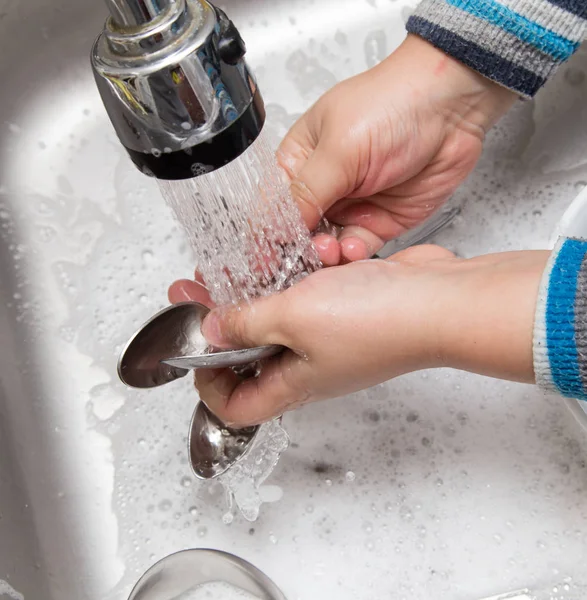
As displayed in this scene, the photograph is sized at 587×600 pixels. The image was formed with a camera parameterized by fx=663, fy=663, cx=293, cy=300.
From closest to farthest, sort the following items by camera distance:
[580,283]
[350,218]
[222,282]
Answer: [580,283], [222,282], [350,218]

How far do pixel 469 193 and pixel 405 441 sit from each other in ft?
0.84

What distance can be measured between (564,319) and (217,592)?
34 centimetres

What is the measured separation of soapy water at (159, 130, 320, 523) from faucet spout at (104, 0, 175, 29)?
119 millimetres

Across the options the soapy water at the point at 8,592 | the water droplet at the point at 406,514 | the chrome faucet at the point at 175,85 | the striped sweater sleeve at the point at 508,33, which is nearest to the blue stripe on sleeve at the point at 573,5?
the striped sweater sleeve at the point at 508,33

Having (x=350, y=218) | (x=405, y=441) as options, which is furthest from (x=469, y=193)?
(x=405, y=441)

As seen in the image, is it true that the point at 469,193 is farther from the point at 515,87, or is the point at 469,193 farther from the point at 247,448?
the point at 247,448

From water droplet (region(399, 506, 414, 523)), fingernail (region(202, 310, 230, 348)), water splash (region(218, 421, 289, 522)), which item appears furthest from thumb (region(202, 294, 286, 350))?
water droplet (region(399, 506, 414, 523))

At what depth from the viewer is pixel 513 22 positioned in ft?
1.57

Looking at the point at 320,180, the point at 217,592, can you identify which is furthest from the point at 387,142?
the point at 217,592

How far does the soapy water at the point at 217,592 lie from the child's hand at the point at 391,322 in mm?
162

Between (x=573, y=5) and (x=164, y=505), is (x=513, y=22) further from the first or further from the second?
(x=164, y=505)

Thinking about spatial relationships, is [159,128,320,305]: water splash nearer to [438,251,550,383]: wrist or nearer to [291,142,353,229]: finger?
[291,142,353,229]: finger

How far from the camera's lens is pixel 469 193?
0.66m

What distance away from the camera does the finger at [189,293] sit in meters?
0.53
